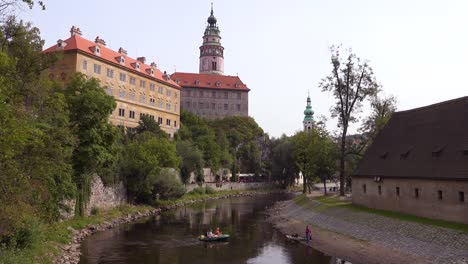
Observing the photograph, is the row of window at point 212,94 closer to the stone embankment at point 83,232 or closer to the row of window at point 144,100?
the row of window at point 144,100

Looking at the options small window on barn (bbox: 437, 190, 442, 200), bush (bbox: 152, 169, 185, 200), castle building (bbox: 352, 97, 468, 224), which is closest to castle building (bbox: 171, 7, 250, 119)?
bush (bbox: 152, 169, 185, 200)

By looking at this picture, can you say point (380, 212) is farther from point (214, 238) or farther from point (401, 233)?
point (214, 238)

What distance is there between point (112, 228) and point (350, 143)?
3051cm

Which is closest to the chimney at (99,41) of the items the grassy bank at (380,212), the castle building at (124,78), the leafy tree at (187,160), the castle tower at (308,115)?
the castle building at (124,78)

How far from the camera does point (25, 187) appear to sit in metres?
20.4

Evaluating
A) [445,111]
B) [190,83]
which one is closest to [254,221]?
[445,111]

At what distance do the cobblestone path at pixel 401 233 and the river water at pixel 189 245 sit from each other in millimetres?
4429

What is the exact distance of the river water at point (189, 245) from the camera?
95.0ft

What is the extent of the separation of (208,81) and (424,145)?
104 m

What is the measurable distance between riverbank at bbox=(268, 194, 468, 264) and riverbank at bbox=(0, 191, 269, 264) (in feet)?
57.1

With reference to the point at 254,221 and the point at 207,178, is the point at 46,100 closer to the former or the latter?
the point at 254,221

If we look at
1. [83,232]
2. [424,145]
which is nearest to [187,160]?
[83,232]

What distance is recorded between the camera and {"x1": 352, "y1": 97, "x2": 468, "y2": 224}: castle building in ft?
96.2

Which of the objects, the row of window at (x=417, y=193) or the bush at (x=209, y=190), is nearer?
the row of window at (x=417, y=193)
